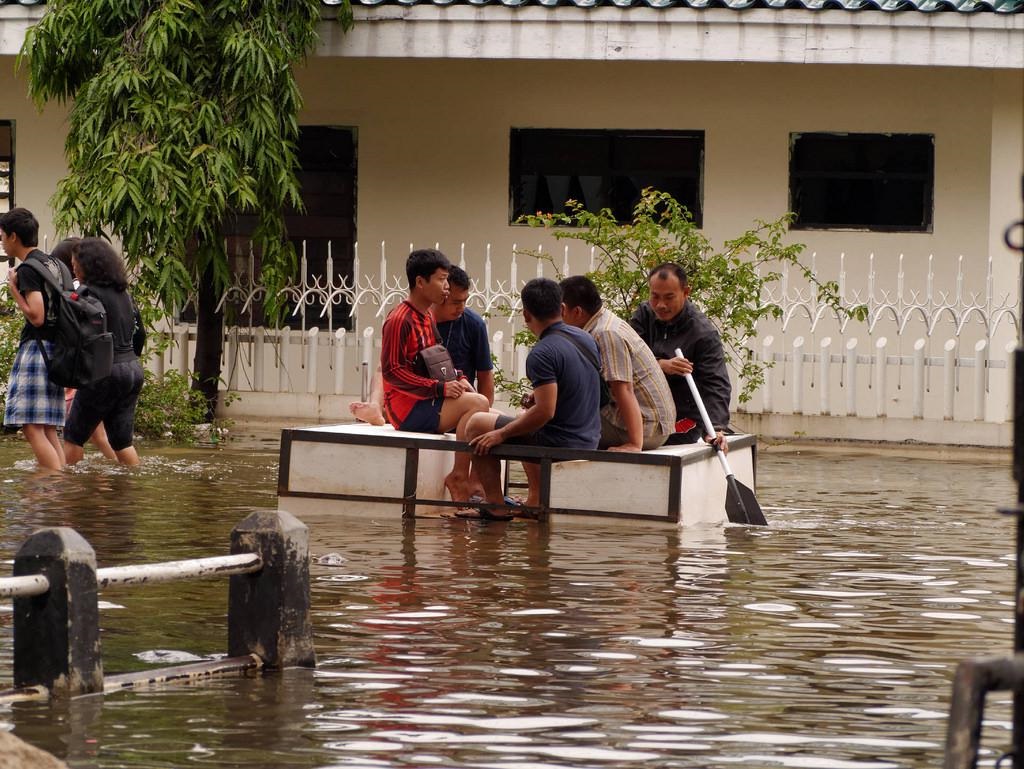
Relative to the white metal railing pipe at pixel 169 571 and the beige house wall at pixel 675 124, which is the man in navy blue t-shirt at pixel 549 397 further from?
the beige house wall at pixel 675 124

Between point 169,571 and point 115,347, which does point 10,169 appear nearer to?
point 115,347

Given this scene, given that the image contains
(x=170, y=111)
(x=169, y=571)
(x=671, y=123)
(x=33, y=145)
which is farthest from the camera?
(x=33, y=145)

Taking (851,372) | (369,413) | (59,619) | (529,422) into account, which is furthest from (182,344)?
(59,619)

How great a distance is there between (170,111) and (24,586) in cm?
1018

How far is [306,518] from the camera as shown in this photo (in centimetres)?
1088

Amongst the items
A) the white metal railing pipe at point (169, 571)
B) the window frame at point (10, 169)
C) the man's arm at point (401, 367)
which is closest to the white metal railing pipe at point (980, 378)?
the man's arm at point (401, 367)

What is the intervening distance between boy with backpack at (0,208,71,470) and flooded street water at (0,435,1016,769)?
310mm

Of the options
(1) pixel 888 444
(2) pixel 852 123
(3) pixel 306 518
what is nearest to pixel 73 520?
(3) pixel 306 518

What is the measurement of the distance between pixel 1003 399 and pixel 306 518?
7122 millimetres

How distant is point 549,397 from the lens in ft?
34.2

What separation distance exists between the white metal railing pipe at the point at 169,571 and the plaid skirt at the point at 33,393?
6012 millimetres

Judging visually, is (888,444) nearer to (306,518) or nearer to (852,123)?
(852,123)

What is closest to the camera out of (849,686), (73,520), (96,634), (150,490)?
(96,634)

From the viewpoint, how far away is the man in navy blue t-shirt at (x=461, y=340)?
37.6 feet
